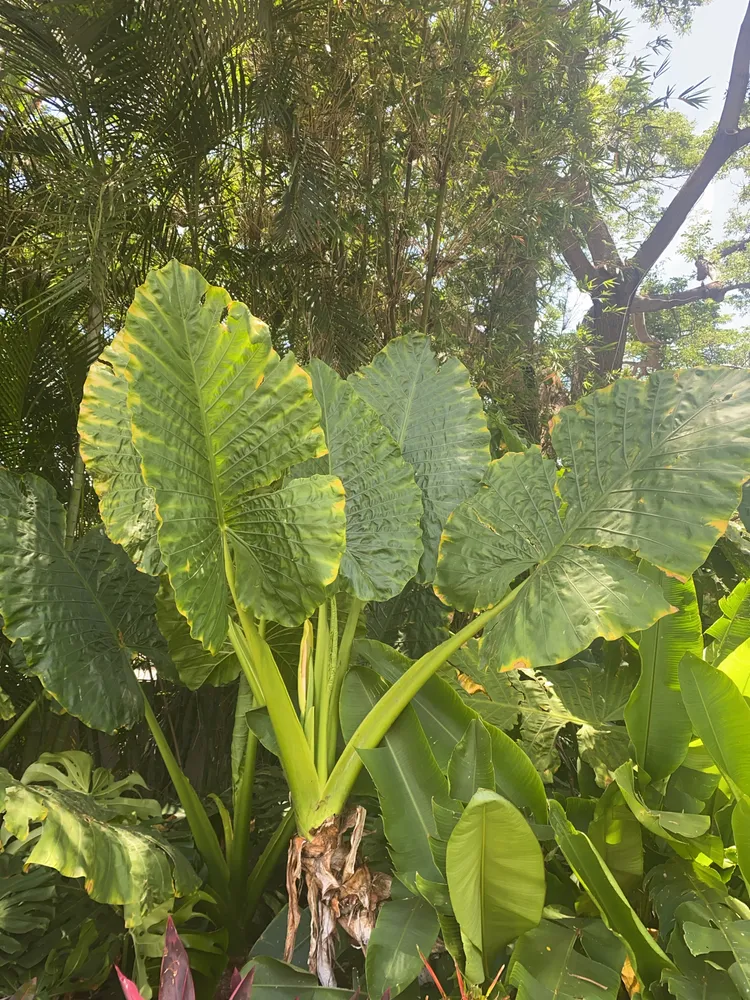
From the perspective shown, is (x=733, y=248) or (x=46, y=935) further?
(x=733, y=248)

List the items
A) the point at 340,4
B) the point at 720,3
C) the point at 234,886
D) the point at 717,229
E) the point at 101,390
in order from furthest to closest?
the point at 717,229 → the point at 720,3 → the point at 340,4 → the point at 234,886 → the point at 101,390

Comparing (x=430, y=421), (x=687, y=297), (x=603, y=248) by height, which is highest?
(x=687, y=297)

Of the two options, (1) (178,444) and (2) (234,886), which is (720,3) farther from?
(2) (234,886)

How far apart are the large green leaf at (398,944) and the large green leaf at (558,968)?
11 cm

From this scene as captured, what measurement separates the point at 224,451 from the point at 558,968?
751 mm

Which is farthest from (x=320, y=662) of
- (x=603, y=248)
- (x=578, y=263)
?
(x=603, y=248)

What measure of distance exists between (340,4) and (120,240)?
958mm

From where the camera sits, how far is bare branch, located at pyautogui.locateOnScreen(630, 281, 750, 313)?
4.24 meters

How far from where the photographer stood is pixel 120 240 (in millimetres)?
1538

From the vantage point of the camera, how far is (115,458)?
1017 millimetres

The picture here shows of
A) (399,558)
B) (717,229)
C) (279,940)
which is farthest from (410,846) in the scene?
(717,229)

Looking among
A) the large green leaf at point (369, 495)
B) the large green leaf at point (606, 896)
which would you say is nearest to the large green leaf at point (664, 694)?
the large green leaf at point (606, 896)

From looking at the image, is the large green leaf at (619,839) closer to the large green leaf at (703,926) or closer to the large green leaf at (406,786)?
the large green leaf at (703,926)

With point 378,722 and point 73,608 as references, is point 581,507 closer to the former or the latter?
point 378,722
